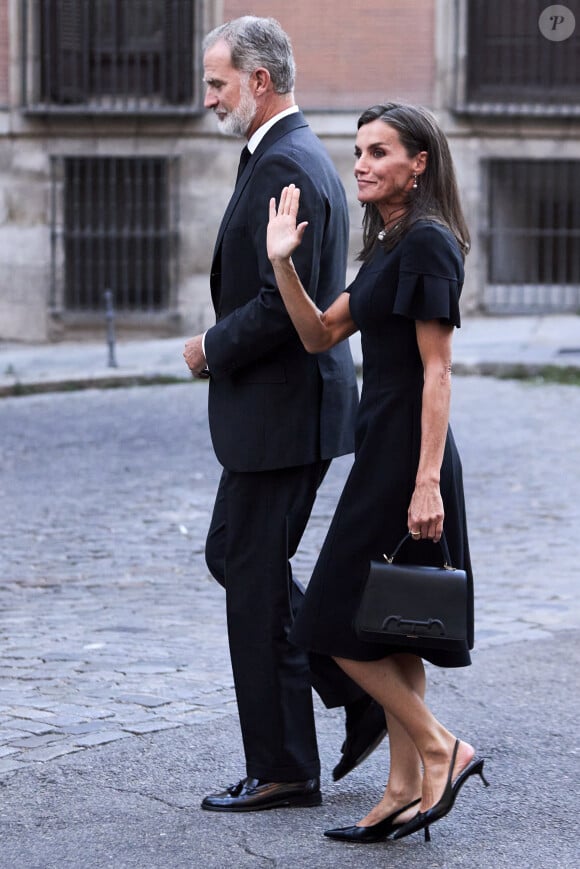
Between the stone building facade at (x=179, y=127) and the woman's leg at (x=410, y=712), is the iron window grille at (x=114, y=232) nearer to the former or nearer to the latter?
the stone building facade at (x=179, y=127)

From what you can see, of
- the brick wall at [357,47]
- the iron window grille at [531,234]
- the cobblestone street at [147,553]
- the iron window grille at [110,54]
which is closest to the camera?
the cobblestone street at [147,553]

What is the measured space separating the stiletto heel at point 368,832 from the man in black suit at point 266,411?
286 mm

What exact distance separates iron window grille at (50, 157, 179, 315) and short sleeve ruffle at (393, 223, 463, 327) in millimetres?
17210

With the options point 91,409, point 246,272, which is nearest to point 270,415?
point 246,272

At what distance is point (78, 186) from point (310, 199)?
56.9 ft

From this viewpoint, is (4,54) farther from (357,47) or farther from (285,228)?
(285,228)

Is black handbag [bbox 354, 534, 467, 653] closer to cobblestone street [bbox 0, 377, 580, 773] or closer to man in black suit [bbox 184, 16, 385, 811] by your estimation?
man in black suit [bbox 184, 16, 385, 811]

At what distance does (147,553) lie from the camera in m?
7.96

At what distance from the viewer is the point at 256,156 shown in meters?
4.23

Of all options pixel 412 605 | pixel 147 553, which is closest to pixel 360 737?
pixel 412 605

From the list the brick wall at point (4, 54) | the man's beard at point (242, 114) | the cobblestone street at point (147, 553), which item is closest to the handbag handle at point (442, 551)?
the man's beard at point (242, 114)

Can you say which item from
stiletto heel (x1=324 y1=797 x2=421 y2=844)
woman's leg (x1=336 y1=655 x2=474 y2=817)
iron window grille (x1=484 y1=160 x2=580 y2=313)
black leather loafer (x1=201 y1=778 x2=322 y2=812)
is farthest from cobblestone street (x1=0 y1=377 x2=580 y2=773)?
iron window grille (x1=484 y1=160 x2=580 y2=313)

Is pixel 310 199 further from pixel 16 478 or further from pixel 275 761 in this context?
pixel 16 478

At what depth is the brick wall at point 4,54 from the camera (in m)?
21.0
